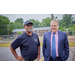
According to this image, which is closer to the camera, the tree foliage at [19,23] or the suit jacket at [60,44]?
the suit jacket at [60,44]

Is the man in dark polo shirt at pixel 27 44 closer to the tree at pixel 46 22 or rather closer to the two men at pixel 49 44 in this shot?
the two men at pixel 49 44

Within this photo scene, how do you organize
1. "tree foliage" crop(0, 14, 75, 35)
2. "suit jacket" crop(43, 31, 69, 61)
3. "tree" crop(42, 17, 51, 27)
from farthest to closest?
1. "tree" crop(42, 17, 51, 27)
2. "tree foliage" crop(0, 14, 75, 35)
3. "suit jacket" crop(43, 31, 69, 61)

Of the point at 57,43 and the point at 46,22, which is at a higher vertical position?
the point at 46,22

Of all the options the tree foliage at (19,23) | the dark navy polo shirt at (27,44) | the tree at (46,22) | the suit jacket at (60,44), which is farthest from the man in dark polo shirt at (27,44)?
the tree at (46,22)

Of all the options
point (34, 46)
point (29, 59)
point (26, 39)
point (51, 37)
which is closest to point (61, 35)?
point (51, 37)

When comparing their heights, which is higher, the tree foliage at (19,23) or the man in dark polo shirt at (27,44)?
the tree foliage at (19,23)

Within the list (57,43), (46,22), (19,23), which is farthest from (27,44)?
(46,22)

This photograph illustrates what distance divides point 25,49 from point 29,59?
1.02 feet

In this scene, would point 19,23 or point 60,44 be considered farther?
point 19,23

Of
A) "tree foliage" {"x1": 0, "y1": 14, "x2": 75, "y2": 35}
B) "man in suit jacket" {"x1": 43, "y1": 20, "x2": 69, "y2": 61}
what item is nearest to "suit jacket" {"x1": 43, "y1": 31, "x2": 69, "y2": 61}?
"man in suit jacket" {"x1": 43, "y1": 20, "x2": 69, "y2": 61}

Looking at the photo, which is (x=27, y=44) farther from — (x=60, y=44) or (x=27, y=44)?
(x=60, y=44)

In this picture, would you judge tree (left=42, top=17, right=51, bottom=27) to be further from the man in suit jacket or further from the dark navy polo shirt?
the dark navy polo shirt

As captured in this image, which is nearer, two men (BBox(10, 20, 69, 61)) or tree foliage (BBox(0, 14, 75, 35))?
two men (BBox(10, 20, 69, 61))

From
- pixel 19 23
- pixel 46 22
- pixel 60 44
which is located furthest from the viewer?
pixel 46 22
